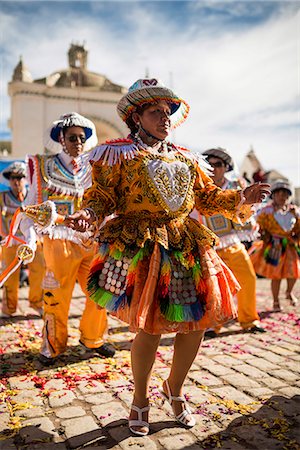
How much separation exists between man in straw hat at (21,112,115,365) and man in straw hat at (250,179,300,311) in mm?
3393

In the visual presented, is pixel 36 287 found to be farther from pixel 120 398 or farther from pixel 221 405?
pixel 221 405

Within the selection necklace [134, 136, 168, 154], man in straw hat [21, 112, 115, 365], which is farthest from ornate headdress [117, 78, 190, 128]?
man in straw hat [21, 112, 115, 365]

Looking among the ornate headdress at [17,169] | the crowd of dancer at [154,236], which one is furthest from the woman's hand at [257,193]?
the ornate headdress at [17,169]

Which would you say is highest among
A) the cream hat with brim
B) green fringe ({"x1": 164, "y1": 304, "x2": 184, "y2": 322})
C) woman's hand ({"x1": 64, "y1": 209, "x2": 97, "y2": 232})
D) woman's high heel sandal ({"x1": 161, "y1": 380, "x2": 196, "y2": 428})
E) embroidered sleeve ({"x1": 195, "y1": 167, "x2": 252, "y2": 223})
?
the cream hat with brim

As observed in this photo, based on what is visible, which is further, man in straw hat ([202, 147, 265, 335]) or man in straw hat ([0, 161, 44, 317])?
man in straw hat ([0, 161, 44, 317])

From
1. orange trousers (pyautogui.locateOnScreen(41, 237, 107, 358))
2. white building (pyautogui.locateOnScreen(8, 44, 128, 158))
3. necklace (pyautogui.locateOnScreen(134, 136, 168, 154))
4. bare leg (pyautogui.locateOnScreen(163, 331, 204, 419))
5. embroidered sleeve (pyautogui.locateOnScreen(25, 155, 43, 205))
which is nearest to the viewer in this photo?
bare leg (pyautogui.locateOnScreen(163, 331, 204, 419))

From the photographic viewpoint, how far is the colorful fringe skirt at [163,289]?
2430 millimetres

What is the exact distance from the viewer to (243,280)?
5.05m

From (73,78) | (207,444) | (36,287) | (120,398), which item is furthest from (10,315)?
(73,78)

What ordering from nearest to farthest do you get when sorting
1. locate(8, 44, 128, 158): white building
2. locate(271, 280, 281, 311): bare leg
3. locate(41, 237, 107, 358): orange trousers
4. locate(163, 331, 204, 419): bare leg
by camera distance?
locate(163, 331, 204, 419): bare leg, locate(41, 237, 107, 358): orange trousers, locate(271, 280, 281, 311): bare leg, locate(8, 44, 128, 158): white building

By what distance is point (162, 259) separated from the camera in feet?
8.17

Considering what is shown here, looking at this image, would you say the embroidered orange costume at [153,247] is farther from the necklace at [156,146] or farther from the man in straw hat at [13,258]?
the man in straw hat at [13,258]

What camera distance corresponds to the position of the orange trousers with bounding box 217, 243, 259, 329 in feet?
16.5

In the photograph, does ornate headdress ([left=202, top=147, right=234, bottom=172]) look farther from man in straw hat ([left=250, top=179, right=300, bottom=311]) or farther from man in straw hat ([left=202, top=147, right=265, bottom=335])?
man in straw hat ([left=250, top=179, right=300, bottom=311])
